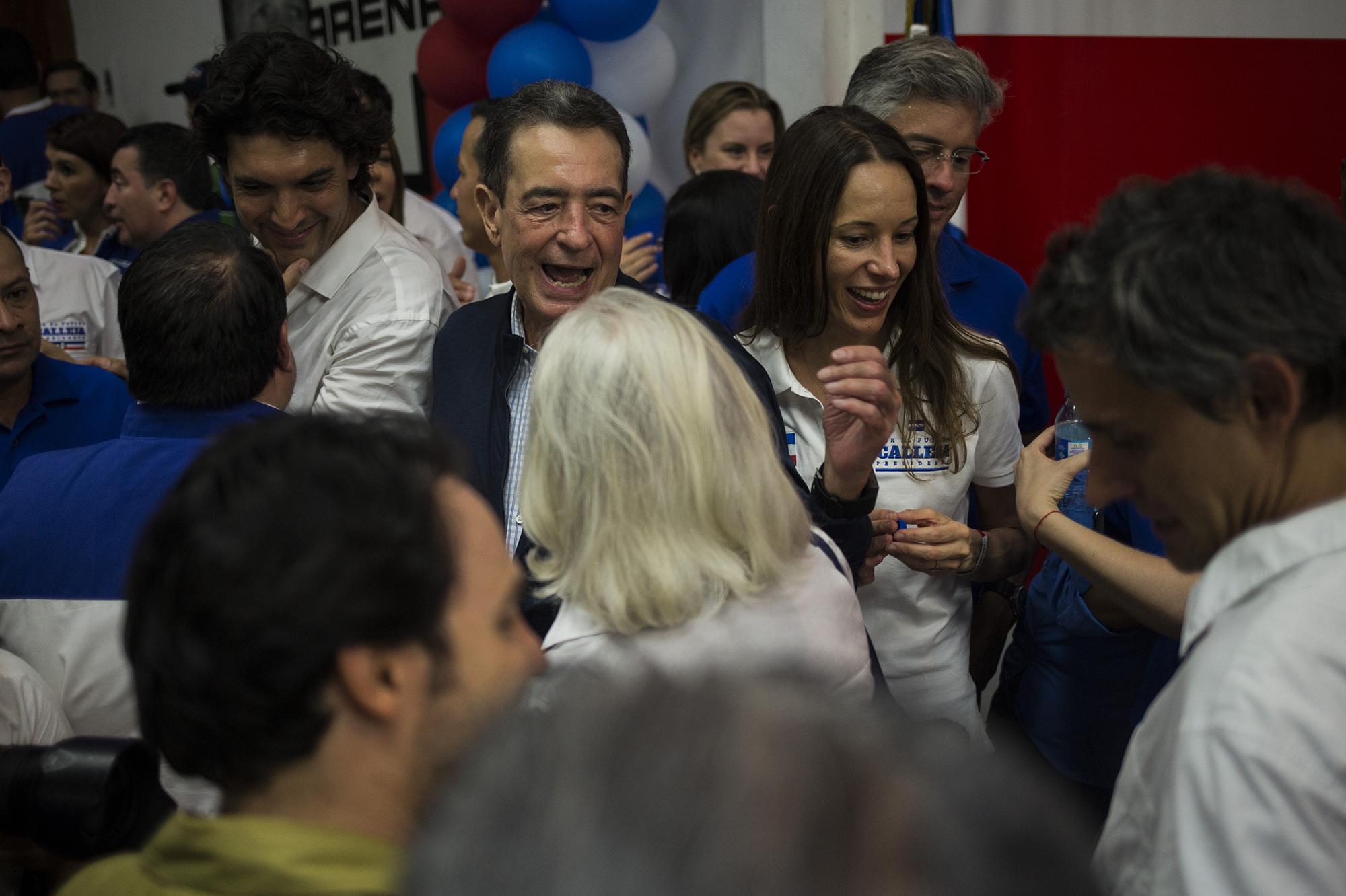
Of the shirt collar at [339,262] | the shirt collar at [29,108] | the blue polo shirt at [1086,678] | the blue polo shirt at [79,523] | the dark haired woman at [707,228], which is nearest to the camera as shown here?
the blue polo shirt at [79,523]

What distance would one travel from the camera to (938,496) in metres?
1.96

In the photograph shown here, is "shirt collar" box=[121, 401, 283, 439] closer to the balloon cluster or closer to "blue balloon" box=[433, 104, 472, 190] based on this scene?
the balloon cluster

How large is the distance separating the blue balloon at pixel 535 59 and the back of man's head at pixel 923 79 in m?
1.58

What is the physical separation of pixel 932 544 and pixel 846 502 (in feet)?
0.72

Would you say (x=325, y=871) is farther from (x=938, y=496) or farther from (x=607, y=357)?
(x=938, y=496)

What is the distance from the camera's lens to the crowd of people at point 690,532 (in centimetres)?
55

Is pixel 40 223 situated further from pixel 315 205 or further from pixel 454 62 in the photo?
pixel 315 205

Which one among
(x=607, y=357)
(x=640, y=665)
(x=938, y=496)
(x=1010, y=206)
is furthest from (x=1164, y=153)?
(x=640, y=665)

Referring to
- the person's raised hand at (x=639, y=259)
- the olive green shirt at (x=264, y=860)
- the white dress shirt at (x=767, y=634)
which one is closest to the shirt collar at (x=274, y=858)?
the olive green shirt at (x=264, y=860)

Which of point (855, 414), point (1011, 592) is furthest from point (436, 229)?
point (855, 414)

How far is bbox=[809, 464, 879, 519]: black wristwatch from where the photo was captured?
171 centimetres

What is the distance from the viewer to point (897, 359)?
2016mm

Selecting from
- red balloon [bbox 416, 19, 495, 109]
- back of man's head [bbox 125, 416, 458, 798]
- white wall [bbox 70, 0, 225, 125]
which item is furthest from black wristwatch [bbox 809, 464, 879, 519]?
white wall [bbox 70, 0, 225, 125]

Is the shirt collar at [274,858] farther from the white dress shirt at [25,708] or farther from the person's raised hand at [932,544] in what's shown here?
the person's raised hand at [932,544]
